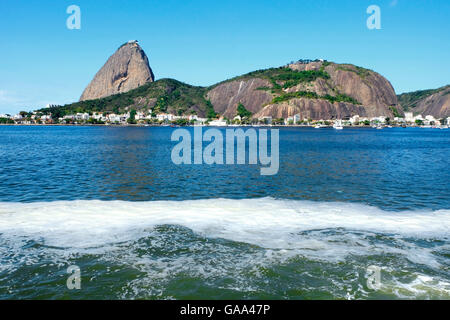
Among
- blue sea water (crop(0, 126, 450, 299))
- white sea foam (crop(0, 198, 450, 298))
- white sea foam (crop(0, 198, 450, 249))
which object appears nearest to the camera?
blue sea water (crop(0, 126, 450, 299))

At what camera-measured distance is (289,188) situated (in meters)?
25.8

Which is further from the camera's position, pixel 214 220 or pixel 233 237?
pixel 214 220

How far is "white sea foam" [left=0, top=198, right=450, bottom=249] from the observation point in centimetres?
1428

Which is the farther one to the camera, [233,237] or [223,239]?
[233,237]

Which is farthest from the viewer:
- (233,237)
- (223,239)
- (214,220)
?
(214,220)

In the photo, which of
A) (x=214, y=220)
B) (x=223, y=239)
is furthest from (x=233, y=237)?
(x=214, y=220)

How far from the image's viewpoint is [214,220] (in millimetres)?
16859

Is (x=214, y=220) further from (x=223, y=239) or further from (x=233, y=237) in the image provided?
(x=223, y=239)

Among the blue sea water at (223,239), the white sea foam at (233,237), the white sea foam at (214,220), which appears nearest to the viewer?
the blue sea water at (223,239)

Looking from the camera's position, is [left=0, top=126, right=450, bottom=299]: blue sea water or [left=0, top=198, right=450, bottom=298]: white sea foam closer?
[left=0, top=126, right=450, bottom=299]: blue sea water

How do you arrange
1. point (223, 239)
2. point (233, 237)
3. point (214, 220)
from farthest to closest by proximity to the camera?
point (214, 220), point (233, 237), point (223, 239)

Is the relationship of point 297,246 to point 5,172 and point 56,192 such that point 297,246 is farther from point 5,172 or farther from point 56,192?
point 5,172

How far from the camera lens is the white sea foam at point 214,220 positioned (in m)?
14.3

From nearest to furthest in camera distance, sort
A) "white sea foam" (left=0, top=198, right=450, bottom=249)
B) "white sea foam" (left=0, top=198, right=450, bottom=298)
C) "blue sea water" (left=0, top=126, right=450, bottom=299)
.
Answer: "blue sea water" (left=0, top=126, right=450, bottom=299) → "white sea foam" (left=0, top=198, right=450, bottom=298) → "white sea foam" (left=0, top=198, right=450, bottom=249)
